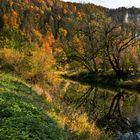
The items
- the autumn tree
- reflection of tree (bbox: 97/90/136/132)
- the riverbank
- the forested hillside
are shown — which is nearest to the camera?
the forested hillside

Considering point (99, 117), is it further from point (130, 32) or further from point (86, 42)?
point (86, 42)

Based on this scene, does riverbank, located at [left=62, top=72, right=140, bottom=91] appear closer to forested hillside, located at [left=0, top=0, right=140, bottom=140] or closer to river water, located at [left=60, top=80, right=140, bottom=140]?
forested hillside, located at [left=0, top=0, right=140, bottom=140]

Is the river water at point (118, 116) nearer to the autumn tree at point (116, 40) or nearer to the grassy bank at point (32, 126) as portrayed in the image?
the grassy bank at point (32, 126)

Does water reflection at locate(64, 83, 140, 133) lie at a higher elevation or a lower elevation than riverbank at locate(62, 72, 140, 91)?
higher

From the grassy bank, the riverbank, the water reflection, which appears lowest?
the riverbank

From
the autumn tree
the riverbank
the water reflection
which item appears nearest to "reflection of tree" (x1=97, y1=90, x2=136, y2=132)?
the water reflection

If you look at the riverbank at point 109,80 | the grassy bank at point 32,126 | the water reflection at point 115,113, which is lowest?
the riverbank at point 109,80

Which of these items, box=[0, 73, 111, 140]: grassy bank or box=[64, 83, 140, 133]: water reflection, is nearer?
box=[0, 73, 111, 140]: grassy bank

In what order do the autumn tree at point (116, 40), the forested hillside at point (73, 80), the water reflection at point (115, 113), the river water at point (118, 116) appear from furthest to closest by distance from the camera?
the autumn tree at point (116, 40) → the water reflection at point (115, 113) → the river water at point (118, 116) → the forested hillside at point (73, 80)

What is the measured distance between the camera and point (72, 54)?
6844 cm

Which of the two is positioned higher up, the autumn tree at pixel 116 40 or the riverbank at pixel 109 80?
the autumn tree at pixel 116 40

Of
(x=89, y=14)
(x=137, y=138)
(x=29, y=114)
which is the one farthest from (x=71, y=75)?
(x=29, y=114)

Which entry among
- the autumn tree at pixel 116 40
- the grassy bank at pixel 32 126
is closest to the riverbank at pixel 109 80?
the autumn tree at pixel 116 40

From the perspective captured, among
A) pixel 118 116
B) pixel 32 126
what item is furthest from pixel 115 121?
pixel 32 126
